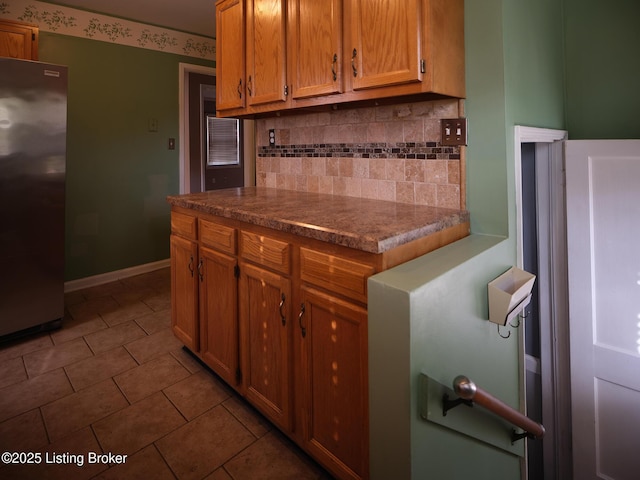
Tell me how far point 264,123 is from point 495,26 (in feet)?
5.11

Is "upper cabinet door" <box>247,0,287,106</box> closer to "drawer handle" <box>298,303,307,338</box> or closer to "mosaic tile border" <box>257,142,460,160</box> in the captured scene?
"mosaic tile border" <box>257,142,460,160</box>

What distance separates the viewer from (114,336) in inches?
103

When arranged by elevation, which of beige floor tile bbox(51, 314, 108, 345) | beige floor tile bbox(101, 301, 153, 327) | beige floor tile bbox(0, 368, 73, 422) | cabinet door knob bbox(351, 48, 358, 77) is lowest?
beige floor tile bbox(0, 368, 73, 422)

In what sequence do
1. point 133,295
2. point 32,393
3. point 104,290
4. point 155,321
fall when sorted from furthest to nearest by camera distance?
point 104,290 → point 133,295 → point 155,321 → point 32,393

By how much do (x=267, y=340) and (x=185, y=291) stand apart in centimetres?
78

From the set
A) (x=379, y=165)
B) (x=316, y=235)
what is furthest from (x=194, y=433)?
(x=379, y=165)

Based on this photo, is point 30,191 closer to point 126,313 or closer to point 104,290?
point 126,313

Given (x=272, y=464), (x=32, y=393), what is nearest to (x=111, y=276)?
(x=32, y=393)

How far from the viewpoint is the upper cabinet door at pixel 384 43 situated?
4.73 feet

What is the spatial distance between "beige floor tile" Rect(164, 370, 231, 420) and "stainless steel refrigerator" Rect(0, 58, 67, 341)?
1255mm

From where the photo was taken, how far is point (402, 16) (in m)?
1.47

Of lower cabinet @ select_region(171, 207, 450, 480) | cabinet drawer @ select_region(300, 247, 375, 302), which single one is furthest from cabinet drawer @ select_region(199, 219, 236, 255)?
cabinet drawer @ select_region(300, 247, 375, 302)

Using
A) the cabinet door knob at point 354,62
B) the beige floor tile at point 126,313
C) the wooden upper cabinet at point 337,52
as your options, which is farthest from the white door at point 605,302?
the beige floor tile at point 126,313

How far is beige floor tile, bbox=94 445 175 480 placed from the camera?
1472 millimetres
